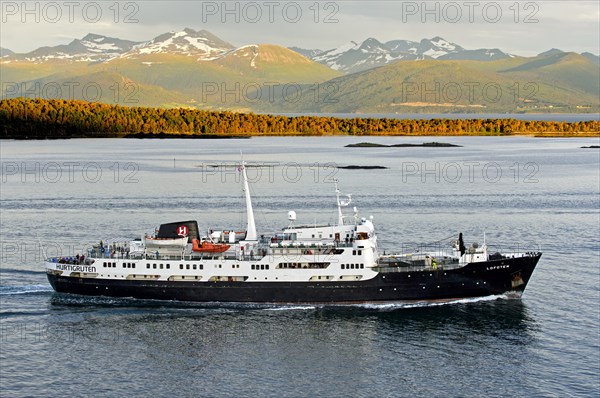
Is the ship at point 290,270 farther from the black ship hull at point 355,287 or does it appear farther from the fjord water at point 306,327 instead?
the fjord water at point 306,327

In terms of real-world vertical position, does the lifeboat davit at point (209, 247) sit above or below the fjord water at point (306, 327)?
above

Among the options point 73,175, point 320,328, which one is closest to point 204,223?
point 320,328

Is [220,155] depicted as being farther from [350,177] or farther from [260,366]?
[260,366]

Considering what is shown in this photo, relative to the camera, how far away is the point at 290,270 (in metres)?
49.2

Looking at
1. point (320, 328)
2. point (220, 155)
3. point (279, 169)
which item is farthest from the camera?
point (220, 155)

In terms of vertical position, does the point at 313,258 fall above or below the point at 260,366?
above

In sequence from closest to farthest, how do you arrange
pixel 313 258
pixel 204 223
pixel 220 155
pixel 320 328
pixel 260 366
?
pixel 260 366, pixel 320 328, pixel 313 258, pixel 204 223, pixel 220 155

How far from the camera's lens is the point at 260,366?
39.1m

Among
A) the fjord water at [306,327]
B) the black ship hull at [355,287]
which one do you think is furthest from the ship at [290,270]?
the fjord water at [306,327]

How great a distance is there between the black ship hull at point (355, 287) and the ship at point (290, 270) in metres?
0.06

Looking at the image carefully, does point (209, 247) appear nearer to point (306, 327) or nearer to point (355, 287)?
point (306, 327)

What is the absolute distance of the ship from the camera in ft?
161

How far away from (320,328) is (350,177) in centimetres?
7368

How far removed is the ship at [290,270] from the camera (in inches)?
1934
